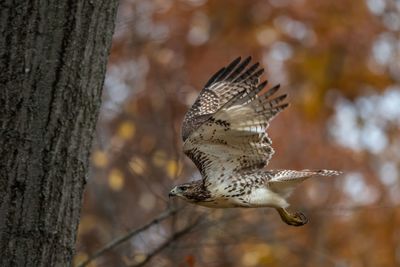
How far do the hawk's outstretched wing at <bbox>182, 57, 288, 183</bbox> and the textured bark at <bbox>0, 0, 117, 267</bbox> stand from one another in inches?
43.3

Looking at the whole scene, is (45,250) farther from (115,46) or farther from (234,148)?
(115,46)

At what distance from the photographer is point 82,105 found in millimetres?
4277

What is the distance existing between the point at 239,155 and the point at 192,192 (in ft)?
1.28

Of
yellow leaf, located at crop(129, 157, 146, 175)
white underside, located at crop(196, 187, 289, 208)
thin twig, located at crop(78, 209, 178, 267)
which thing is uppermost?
yellow leaf, located at crop(129, 157, 146, 175)

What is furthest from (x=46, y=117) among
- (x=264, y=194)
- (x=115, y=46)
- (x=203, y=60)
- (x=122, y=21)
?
(x=203, y=60)

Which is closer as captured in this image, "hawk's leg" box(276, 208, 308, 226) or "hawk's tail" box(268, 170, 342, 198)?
"hawk's tail" box(268, 170, 342, 198)

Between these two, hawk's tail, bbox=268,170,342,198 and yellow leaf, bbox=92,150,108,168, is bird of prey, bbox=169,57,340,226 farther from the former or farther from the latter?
yellow leaf, bbox=92,150,108,168

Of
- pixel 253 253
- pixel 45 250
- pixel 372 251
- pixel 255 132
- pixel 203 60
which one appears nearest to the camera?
pixel 45 250

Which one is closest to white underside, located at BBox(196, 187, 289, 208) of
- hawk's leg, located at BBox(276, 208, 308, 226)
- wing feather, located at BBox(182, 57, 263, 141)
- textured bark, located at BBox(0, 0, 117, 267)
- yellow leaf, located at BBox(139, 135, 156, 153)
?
hawk's leg, located at BBox(276, 208, 308, 226)

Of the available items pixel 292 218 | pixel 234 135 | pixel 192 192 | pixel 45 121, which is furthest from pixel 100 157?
pixel 45 121

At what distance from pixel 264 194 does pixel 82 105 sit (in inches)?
71.4

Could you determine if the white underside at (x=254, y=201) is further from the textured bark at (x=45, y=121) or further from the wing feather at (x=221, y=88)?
the textured bark at (x=45, y=121)

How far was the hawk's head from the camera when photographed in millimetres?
5715

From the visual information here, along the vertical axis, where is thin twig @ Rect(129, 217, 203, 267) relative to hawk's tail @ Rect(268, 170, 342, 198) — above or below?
below
